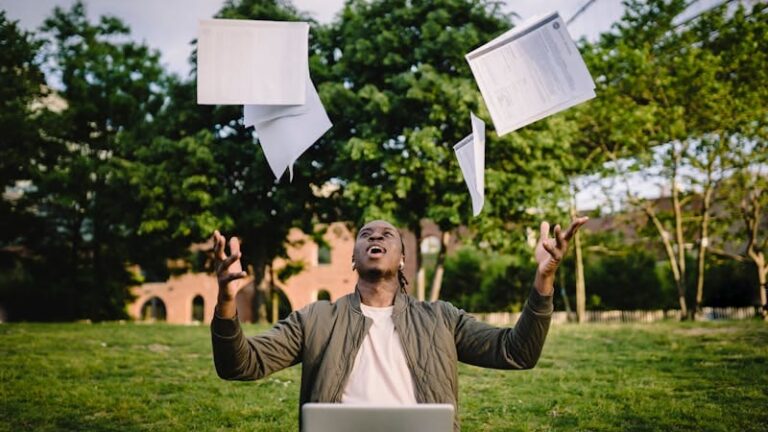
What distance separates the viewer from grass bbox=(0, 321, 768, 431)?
19.1 feet

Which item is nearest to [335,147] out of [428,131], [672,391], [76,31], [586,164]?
[428,131]

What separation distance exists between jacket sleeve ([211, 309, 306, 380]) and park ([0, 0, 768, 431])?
9.22ft

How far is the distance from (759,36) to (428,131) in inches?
362

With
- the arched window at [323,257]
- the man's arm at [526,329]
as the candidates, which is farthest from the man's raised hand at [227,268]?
the arched window at [323,257]

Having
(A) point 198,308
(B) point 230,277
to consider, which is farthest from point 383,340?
(A) point 198,308

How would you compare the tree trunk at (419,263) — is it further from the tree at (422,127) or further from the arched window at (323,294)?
the arched window at (323,294)

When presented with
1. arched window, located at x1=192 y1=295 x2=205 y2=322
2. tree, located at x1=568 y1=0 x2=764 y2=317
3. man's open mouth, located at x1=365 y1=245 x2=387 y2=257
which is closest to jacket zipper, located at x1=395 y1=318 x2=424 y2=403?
man's open mouth, located at x1=365 y1=245 x2=387 y2=257

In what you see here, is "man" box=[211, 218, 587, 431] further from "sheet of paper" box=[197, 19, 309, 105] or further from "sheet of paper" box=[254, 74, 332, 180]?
"sheet of paper" box=[197, 19, 309, 105]

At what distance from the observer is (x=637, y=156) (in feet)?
70.4

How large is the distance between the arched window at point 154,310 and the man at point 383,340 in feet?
128

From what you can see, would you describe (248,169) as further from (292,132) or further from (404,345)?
(404,345)

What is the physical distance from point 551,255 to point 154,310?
40364mm

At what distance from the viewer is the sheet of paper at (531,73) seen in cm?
326

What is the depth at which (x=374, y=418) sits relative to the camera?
2.16 m
